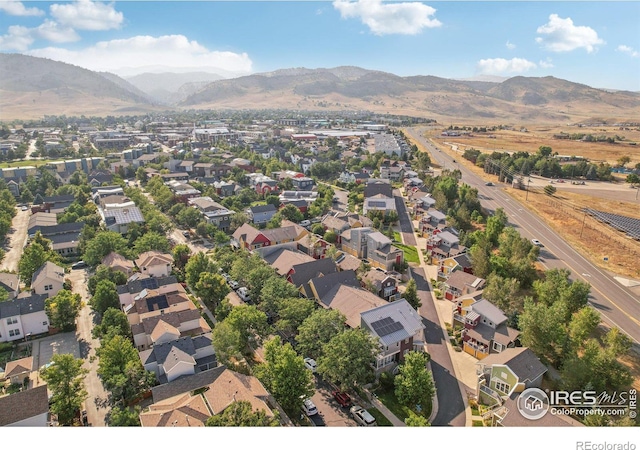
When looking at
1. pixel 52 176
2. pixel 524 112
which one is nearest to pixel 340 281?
Answer: pixel 52 176

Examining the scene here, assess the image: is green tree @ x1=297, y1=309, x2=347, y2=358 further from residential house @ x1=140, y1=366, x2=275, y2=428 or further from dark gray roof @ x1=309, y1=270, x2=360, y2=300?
dark gray roof @ x1=309, y1=270, x2=360, y2=300

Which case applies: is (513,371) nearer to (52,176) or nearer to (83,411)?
(83,411)

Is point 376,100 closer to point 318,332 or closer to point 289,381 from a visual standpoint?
point 318,332

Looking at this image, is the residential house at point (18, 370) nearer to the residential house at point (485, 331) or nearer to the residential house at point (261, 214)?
the residential house at point (485, 331)

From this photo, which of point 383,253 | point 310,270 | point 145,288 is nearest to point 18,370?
point 145,288

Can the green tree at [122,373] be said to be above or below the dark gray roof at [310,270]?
below

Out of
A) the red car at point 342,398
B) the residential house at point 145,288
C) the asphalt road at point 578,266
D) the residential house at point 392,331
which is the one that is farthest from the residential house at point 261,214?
the asphalt road at point 578,266
